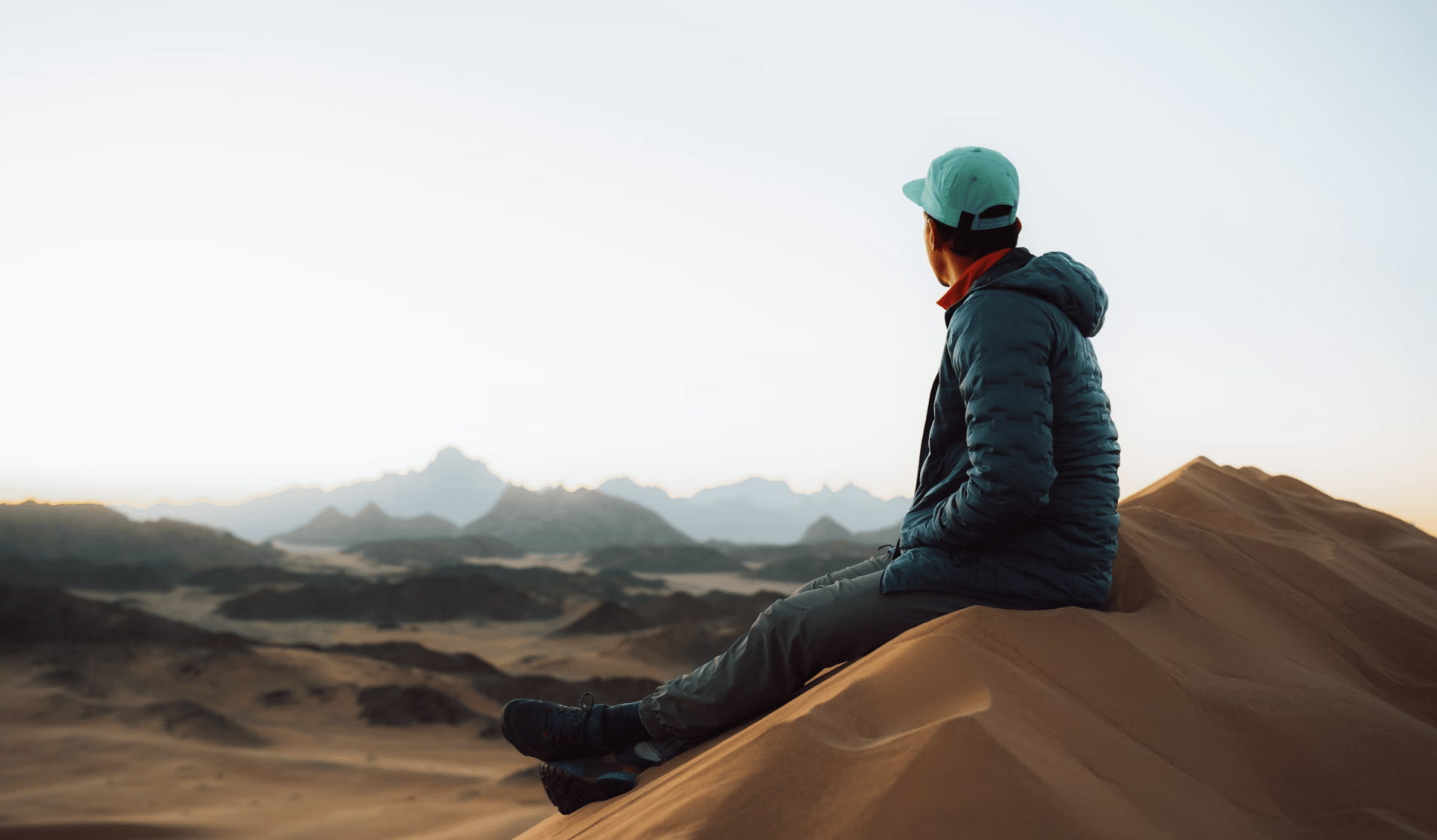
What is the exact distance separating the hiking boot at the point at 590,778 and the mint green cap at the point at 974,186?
1841 mm

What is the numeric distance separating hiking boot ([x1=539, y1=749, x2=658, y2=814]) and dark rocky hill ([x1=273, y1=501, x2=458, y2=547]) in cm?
5023

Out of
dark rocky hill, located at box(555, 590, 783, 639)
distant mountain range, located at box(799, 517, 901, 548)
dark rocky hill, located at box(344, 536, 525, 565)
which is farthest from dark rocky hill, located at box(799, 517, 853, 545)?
dark rocky hill, located at box(555, 590, 783, 639)

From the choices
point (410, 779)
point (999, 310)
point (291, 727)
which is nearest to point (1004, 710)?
point (999, 310)

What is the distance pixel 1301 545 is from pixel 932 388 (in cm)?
230

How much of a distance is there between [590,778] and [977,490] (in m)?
1.43

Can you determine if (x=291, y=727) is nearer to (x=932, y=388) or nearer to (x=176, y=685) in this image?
(x=176, y=685)

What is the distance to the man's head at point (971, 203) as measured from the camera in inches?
97.3

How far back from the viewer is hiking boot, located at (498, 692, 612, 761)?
108 inches

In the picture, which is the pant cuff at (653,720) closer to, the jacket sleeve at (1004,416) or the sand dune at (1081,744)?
the sand dune at (1081,744)

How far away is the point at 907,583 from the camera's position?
7.87 feet

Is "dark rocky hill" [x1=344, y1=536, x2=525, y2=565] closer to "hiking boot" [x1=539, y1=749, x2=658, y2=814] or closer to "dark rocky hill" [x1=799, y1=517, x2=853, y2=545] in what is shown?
"dark rocky hill" [x1=799, y1=517, x2=853, y2=545]

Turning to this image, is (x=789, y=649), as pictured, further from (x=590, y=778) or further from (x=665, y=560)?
(x=665, y=560)

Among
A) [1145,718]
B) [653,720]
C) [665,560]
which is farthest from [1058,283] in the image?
[665,560]

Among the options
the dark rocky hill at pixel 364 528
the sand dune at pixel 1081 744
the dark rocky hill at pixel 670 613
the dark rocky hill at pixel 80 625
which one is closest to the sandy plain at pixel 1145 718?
the sand dune at pixel 1081 744
